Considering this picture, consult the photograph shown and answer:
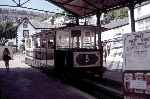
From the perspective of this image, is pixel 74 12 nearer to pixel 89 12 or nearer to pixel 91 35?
pixel 89 12

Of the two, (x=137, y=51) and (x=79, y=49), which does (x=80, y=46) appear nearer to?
(x=79, y=49)

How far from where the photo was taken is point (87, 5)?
76.3ft

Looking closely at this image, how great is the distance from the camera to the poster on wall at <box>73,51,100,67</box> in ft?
57.7

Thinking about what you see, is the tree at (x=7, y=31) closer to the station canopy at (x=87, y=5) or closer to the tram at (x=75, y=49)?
the station canopy at (x=87, y=5)

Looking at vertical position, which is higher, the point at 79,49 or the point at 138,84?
the point at 79,49

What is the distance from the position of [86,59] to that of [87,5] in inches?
262

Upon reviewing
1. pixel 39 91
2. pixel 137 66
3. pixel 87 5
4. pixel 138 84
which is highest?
pixel 87 5

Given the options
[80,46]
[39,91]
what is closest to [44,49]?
Result: [80,46]

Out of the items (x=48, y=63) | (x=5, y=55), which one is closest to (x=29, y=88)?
(x=48, y=63)

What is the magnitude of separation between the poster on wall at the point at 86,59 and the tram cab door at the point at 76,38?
35.9 inches

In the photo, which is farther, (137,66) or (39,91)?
(39,91)

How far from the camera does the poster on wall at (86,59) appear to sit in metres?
17.6

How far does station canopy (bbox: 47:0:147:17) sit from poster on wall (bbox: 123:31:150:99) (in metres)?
12.1

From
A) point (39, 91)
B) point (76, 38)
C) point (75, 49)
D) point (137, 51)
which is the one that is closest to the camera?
point (137, 51)
